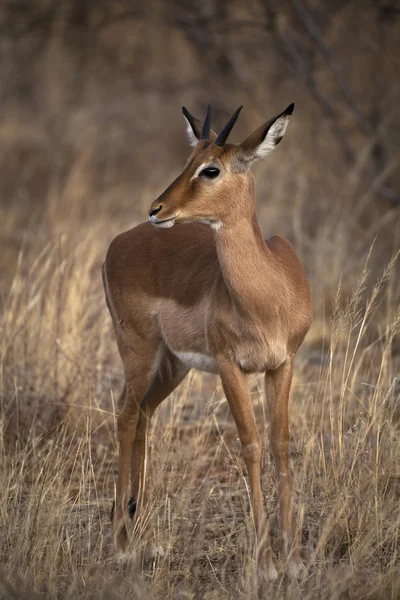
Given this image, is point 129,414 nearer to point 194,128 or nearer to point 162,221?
point 162,221

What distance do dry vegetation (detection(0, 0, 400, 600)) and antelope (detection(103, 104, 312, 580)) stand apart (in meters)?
0.17

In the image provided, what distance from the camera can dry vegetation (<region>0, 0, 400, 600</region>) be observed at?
4.32 metres

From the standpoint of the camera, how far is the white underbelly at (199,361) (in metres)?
4.75

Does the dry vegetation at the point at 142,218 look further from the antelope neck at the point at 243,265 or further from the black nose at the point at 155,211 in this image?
the black nose at the point at 155,211

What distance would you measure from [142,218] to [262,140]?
21.7 feet

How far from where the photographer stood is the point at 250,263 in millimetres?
4469

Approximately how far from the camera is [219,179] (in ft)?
14.6

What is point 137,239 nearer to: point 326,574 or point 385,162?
point 326,574

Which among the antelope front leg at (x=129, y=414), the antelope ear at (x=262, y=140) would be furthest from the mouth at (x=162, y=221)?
the antelope front leg at (x=129, y=414)

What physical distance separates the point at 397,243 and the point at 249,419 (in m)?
5.11

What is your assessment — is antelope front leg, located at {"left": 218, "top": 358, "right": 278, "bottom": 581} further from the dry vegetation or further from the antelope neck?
the antelope neck

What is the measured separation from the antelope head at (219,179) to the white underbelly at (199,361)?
70 cm

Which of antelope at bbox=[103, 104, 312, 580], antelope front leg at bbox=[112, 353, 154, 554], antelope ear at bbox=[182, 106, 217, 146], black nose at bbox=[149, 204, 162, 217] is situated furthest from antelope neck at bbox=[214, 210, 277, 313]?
antelope front leg at bbox=[112, 353, 154, 554]

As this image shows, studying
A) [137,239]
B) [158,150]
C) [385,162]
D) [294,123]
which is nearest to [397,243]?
[385,162]
